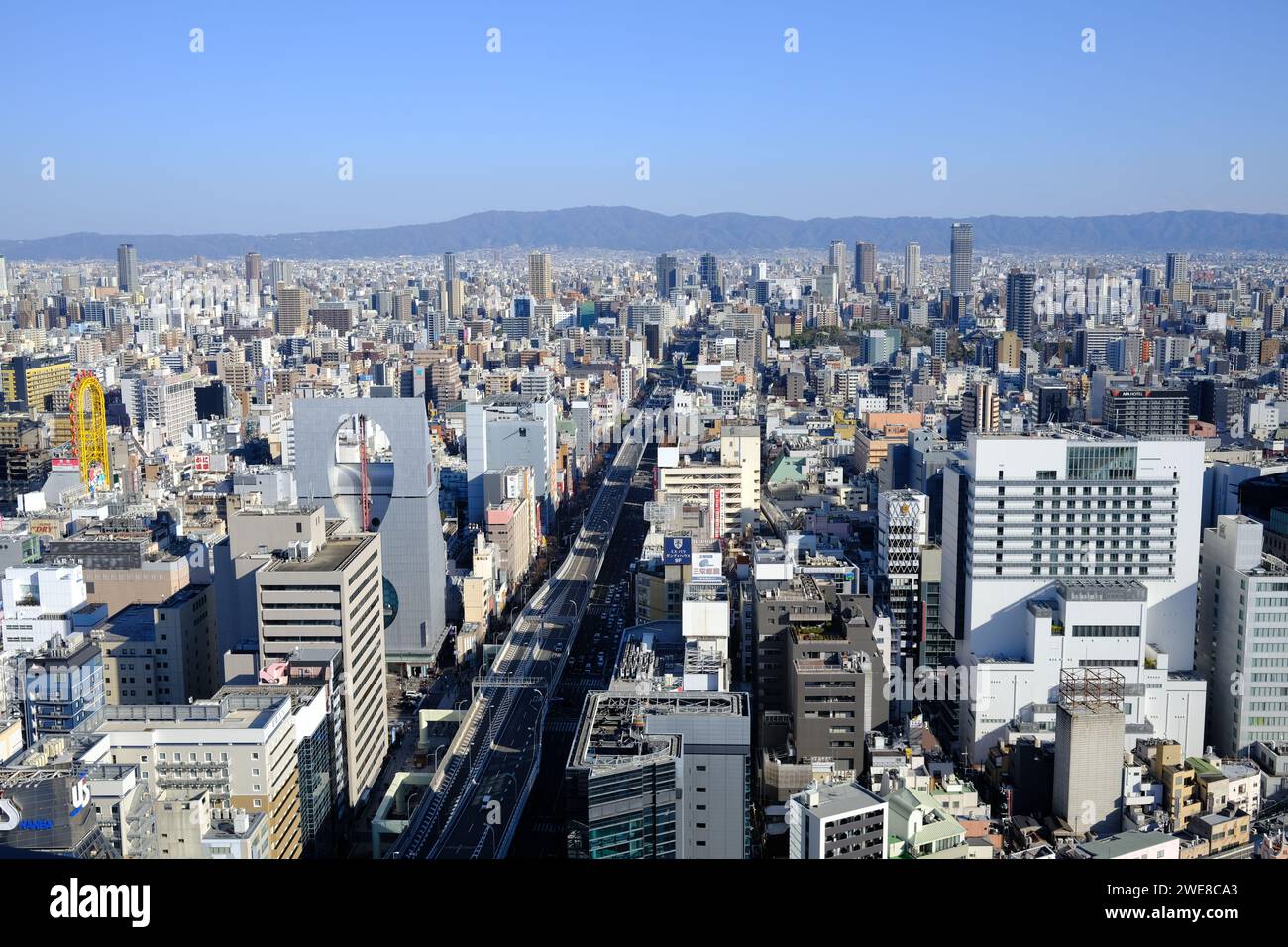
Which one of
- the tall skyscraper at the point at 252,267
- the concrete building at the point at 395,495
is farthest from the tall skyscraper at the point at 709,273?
the concrete building at the point at 395,495

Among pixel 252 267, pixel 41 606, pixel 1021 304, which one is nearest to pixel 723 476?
pixel 41 606

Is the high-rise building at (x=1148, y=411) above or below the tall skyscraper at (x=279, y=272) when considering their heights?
below

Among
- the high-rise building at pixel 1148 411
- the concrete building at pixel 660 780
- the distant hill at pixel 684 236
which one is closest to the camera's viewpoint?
the concrete building at pixel 660 780

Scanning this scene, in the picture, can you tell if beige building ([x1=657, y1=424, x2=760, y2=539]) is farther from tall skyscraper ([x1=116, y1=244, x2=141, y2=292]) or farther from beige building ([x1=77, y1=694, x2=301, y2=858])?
tall skyscraper ([x1=116, y1=244, x2=141, y2=292])

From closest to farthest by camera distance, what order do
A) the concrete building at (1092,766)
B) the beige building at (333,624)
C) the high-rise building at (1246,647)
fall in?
the concrete building at (1092,766), the beige building at (333,624), the high-rise building at (1246,647)

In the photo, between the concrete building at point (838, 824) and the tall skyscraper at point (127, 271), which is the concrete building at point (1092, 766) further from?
the tall skyscraper at point (127, 271)

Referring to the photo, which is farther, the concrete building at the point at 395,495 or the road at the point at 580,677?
the concrete building at the point at 395,495
